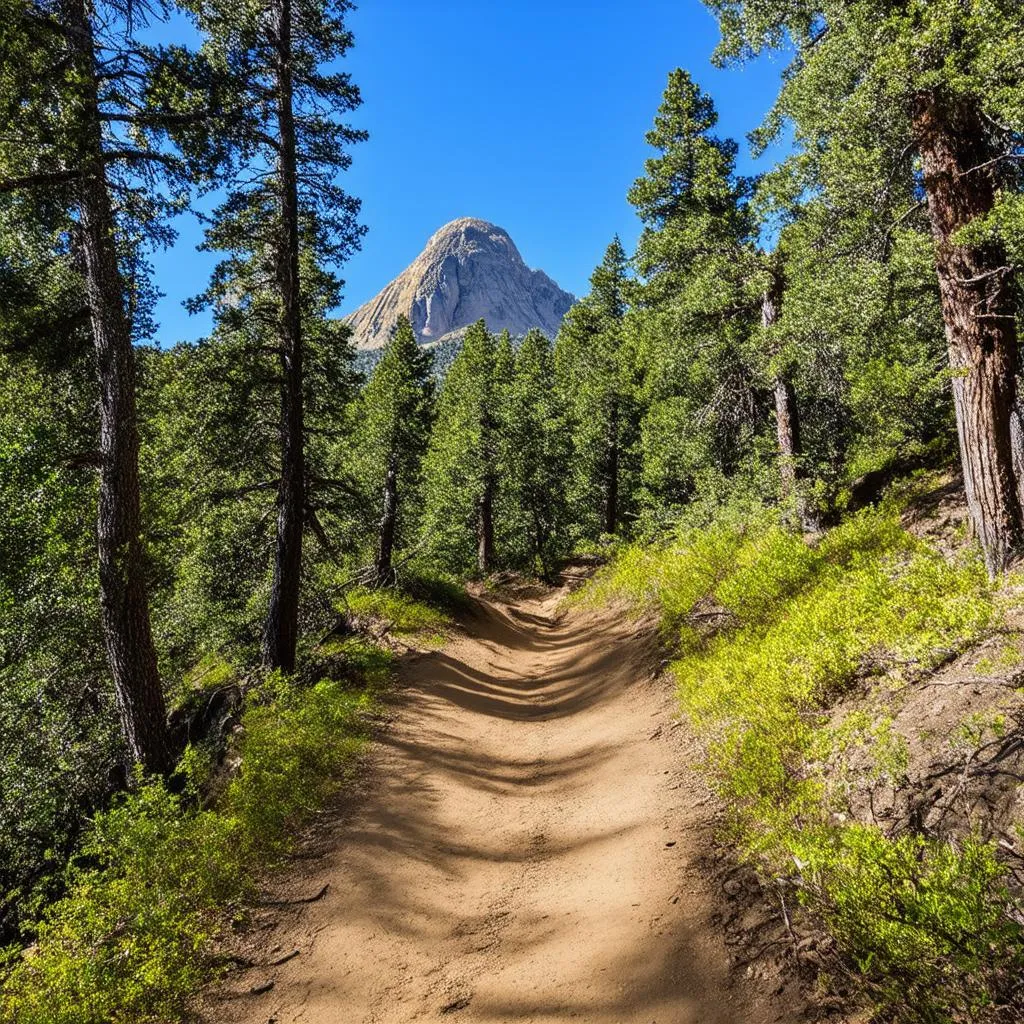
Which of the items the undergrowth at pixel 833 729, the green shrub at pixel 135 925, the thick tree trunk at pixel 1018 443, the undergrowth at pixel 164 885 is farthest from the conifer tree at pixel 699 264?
the green shrub at pixel 135 925

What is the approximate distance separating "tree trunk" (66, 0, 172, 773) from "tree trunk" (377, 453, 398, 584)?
1216 cm

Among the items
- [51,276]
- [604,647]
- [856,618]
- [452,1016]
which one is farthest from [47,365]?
[604,647]

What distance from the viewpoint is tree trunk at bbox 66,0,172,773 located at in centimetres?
730

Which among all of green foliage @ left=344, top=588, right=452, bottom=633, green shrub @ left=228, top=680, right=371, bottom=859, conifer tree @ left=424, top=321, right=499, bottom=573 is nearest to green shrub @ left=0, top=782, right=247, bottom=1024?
green shrub @ left=228, top=680, right=371, bottom=859

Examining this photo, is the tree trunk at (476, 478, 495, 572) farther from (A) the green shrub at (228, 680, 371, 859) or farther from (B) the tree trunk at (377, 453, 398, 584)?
(A) the green shrub at (228, 680, 371, 859)

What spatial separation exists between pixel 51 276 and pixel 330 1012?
944 cm

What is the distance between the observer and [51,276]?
26.7 feet

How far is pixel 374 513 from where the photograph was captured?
1298 centimetres

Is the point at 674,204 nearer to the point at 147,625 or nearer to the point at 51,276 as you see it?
the point at 51,276

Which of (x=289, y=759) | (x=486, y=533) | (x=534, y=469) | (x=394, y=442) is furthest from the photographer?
(x=534, y=469)

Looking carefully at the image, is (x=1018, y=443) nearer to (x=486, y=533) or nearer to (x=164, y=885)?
(x=164, y=885)

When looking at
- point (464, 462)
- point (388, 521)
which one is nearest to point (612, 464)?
point (464, 462)

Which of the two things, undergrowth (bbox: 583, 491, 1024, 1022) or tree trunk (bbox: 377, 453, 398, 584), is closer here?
undergrowth (bbox: 583, 491, 1024, 1022)

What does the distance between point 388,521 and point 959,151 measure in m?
18.3
